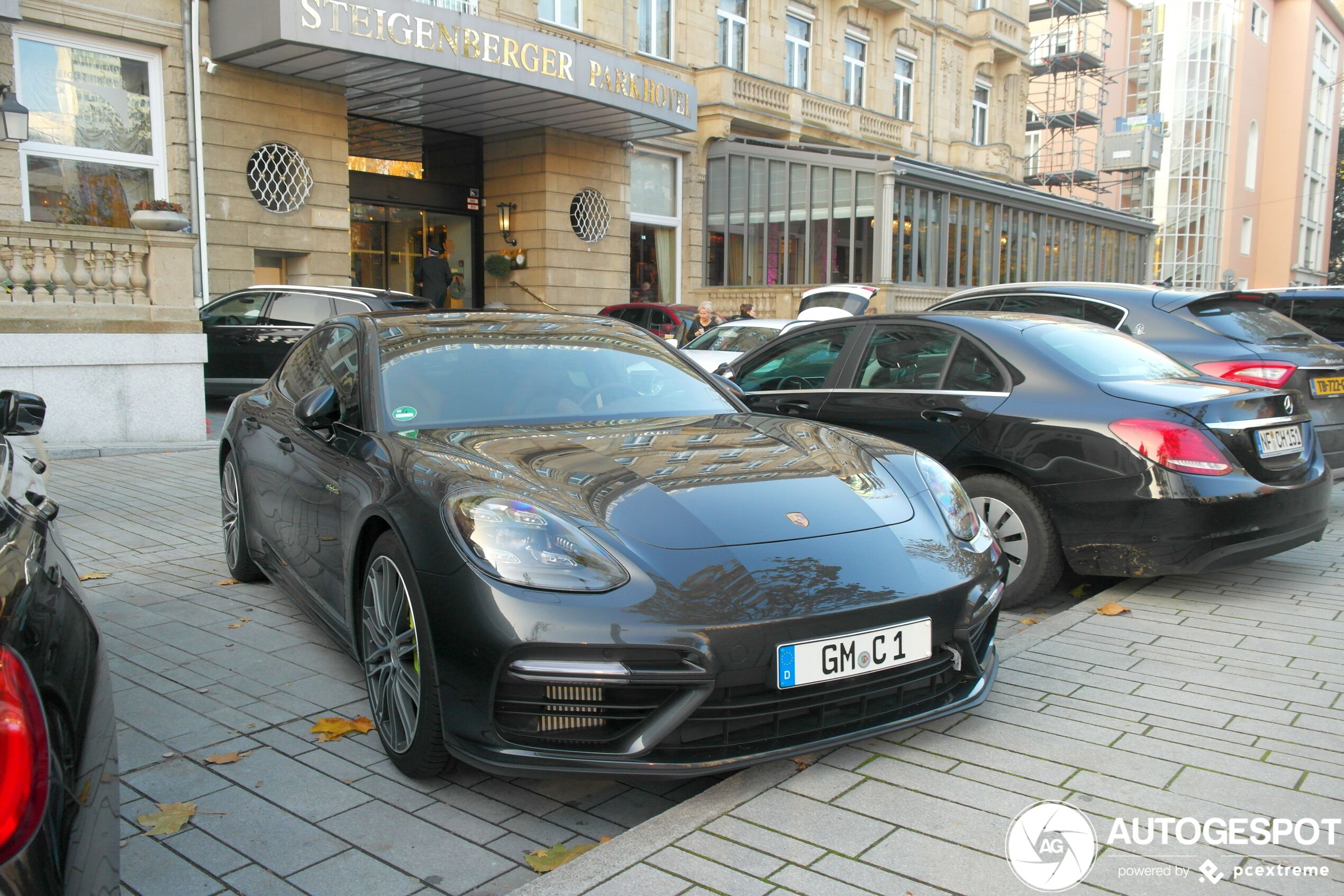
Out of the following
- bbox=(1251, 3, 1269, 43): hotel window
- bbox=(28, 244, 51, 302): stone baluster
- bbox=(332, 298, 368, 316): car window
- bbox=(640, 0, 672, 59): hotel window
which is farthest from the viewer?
bbox=(1251, 3, 1269, 43): hotel window

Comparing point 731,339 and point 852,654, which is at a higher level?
point 731,339

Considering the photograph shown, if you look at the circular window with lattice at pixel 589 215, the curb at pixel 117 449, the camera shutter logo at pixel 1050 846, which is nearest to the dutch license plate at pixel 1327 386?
the camera shutter logo at pixel 1050 846

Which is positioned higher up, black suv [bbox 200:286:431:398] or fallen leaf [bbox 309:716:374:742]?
black suv [bbox 200:286:431:398]

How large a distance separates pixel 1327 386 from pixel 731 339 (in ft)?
22.7

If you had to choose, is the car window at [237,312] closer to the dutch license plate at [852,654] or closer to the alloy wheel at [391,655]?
the alloy wheel at [391,655]

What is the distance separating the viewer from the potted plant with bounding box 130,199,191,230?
988 cm

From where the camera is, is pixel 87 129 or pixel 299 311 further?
pixel 87 129

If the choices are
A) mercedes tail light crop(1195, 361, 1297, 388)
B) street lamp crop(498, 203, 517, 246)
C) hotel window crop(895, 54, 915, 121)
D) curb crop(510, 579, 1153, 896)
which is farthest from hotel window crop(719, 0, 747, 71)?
curb crop(510, 579, 1153, 896)

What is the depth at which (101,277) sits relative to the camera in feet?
32.3

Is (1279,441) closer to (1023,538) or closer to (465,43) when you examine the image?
(1023,538)

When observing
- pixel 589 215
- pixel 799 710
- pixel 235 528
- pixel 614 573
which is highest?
pixel 589 215

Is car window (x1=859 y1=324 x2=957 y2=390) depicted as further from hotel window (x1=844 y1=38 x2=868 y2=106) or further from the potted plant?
hotel window (x1=844 y1=38 x2=868 y2=106)

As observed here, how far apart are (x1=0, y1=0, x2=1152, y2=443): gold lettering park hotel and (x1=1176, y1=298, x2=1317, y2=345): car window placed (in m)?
9.19

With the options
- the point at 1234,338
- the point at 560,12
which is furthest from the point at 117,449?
the point at 560,12
